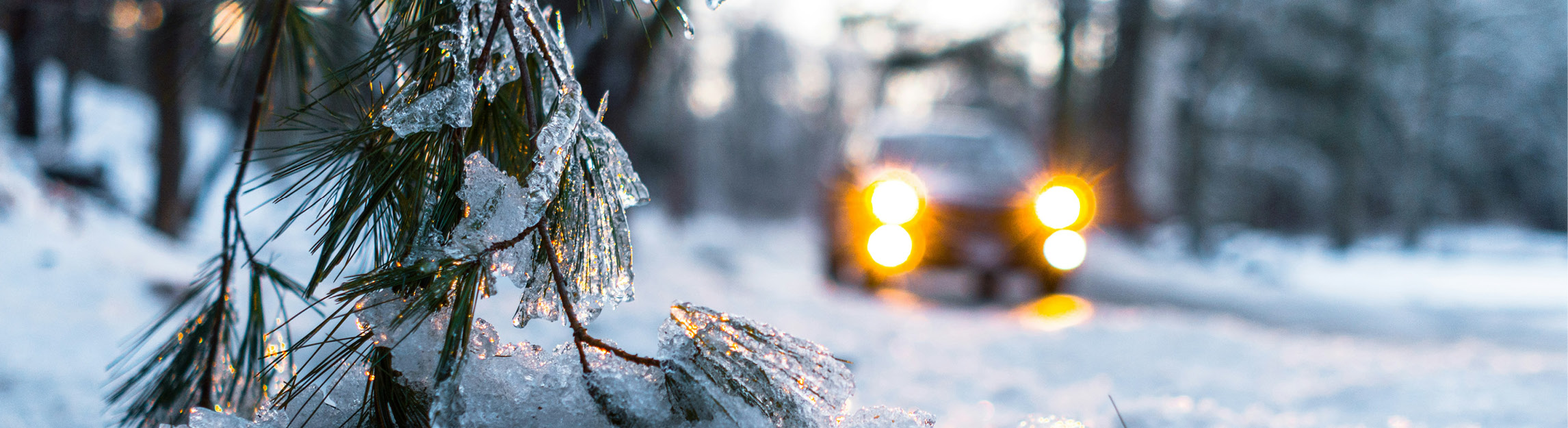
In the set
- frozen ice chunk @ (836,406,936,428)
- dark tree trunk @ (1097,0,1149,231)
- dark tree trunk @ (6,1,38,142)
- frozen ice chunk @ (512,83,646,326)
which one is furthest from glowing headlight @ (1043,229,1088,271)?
dark tree trunk @ (6,1,38,142)

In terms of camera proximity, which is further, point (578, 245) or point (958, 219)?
point (958, 219)

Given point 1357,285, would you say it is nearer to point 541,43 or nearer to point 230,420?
point 541,43

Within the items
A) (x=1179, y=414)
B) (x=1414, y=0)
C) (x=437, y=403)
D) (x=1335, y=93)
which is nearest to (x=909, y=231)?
(x=1179, y=414)

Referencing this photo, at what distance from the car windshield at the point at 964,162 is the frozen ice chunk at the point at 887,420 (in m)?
4.15

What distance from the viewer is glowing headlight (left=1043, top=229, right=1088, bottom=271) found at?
524cm

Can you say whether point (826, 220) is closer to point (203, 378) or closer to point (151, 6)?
point (151, 6)

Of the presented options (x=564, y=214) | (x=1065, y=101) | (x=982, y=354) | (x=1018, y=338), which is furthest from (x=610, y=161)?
(x=1065, y=101)

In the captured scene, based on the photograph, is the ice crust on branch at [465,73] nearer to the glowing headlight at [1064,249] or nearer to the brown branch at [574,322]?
the brown branch at [574,322]

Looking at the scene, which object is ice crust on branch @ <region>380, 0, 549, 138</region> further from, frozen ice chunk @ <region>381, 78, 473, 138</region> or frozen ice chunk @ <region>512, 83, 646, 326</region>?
frozen ice chunk @ <region>512, 83, 646, 326</region>

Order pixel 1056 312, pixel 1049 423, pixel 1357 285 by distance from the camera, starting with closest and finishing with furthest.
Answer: pixel 1049 423 → pixel 1056 312 → pixel 1357 285

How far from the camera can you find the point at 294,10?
5.26 feet

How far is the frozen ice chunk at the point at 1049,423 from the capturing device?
1.29 metres

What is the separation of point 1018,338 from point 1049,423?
2552mm

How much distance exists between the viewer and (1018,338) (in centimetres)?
380
